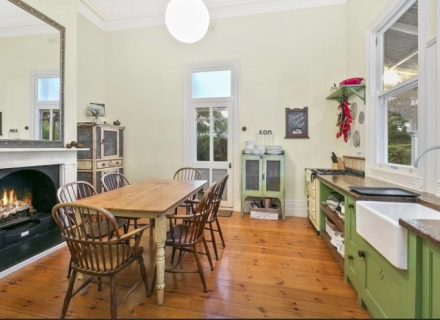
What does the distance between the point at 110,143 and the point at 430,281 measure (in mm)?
4492

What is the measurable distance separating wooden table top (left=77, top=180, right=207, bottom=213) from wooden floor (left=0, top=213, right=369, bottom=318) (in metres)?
0.73

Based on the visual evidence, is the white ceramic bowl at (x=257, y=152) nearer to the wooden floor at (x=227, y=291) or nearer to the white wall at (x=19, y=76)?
the wooden floor at (x=227, y=291)

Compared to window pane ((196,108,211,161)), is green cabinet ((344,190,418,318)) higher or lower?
lower

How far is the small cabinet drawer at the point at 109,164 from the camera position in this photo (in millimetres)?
3952

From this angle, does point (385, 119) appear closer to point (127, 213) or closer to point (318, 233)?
point (318, 233)

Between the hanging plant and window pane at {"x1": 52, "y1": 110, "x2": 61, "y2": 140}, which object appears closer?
window pane at {"x1": 52, "y1": 110, "x2": 61, "y2": 140}

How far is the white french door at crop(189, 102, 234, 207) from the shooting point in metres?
4.23

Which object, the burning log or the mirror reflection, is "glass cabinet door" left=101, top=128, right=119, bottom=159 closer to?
the mirror reflection

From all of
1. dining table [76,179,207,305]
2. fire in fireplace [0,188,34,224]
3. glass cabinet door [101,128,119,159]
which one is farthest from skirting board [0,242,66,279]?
glass cabinet door [101,128,119,159]

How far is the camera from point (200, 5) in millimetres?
2371

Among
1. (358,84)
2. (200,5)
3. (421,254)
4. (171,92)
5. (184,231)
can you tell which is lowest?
(184,231)

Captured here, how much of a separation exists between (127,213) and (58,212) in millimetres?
444

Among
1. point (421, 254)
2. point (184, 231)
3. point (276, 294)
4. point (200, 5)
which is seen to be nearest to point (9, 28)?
point (200, 5)

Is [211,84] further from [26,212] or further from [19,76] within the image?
[26,212]
